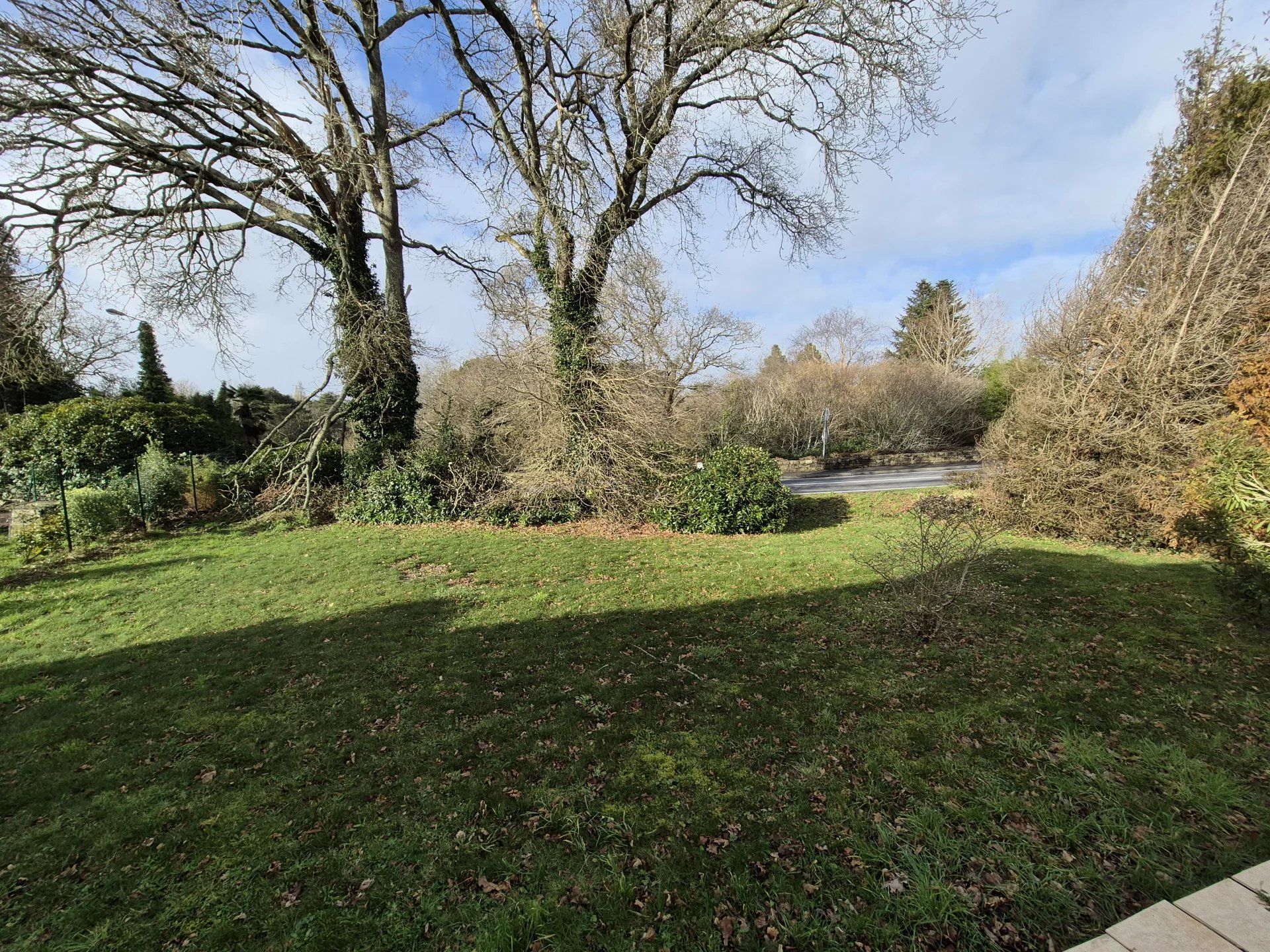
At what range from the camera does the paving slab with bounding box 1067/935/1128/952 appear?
168 cm

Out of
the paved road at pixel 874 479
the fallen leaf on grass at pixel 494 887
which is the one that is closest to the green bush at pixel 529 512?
the paved road at pixel 874 479

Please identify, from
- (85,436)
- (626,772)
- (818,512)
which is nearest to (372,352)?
(85,436)

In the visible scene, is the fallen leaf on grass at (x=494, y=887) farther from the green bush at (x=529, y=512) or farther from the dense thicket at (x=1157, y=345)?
the dense thicket at (x=1157, y=345)

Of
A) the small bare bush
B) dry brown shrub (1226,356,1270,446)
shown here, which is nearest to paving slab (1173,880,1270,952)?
the small bare bush

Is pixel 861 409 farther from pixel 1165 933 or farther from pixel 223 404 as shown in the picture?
pixel 223 404

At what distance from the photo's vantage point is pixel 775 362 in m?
30.7

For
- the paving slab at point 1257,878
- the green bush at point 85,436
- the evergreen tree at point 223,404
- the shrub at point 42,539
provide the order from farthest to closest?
1. the evergreen tree at point 223,404
2. the green bush at point 85,436
3. the shrub at point 42,539
4. the paving slab at point 1257,878

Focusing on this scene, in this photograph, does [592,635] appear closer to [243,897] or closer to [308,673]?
[308,673]

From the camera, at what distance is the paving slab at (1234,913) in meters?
1.73

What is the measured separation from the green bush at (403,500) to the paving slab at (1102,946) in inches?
443

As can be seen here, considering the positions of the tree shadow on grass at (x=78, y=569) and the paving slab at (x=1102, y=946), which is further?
the tree shadow on grass at (x=78, y=569)

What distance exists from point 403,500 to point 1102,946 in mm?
12015

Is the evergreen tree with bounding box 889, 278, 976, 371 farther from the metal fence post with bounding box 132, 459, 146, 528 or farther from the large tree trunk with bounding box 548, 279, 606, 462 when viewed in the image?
the metal fence post with bounding box 132, 459, 146, 528

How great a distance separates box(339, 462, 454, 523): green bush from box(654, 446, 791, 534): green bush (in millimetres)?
5295
